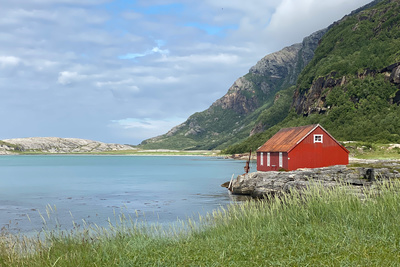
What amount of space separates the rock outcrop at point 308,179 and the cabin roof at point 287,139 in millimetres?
8554

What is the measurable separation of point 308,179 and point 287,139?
1102 inches

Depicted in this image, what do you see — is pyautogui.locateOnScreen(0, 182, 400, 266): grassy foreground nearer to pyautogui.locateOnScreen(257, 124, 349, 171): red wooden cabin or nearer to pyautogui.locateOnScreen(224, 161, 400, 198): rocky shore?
pyautogui.locateOnScreen(224, 161, 400, 198): rocky shore

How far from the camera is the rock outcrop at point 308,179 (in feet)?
92.8

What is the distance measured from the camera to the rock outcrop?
28.3 m

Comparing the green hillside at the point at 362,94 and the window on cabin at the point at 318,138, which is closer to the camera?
the window on cabin at the point at 318,138

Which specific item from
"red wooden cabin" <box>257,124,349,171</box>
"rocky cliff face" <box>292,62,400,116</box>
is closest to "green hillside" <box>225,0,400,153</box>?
"rocky cliff face" <box>292,62,400,116</box>

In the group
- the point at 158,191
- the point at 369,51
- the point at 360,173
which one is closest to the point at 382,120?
the point at 369,51

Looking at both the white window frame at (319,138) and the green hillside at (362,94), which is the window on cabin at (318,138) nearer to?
the white window frame at (319,138)

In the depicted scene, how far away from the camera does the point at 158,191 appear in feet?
191

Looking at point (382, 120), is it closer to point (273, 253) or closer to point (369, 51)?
point (369, 51)

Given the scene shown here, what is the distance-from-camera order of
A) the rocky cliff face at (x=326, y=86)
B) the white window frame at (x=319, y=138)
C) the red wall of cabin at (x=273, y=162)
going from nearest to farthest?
the red wall of cabin at (x=273, y=162), the white window frame at (x=319, y=138), the rocky cliff face at (x=326, y=86)

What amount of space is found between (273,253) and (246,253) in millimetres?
777

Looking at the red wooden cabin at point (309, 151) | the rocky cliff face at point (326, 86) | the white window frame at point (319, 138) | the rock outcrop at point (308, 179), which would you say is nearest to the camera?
the rock outcrop at point (308, 179)

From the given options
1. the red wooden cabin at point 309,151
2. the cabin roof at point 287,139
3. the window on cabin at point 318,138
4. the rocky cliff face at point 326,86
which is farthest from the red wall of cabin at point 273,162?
the rocky cliff face at point 326,86
